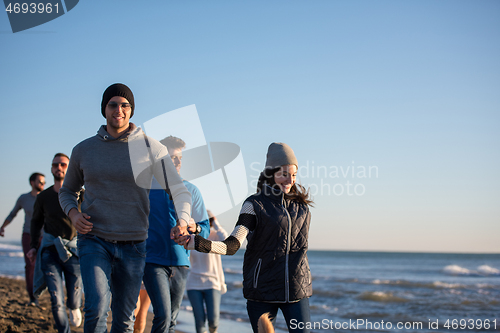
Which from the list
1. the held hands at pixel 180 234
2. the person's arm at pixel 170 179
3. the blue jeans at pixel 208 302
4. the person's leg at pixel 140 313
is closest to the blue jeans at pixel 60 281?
the person's leg at pixel 140 313

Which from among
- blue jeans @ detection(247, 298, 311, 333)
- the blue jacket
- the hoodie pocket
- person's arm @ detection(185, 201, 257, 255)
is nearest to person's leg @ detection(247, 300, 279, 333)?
blue jeans @ detection(247, 298, 311, 333)

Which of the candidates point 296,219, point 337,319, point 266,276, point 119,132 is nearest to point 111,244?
point 119,132

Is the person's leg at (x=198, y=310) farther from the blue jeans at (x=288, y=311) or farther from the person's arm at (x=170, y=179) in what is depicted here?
the person's arm at (x=170, y=179)

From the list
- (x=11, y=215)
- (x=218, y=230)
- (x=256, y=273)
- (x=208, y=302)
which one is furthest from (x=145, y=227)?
(x=11, y=215)

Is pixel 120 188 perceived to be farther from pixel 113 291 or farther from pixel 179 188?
pixel 113 291

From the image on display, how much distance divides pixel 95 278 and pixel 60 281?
8.30 feet

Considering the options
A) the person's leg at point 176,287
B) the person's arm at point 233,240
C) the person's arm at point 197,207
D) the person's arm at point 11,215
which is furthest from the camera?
the person's arm at point 11,215

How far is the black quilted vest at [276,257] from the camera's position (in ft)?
11.1

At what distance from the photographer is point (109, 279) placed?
10.2 feet

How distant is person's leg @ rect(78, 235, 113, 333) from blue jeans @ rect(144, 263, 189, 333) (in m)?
0.98

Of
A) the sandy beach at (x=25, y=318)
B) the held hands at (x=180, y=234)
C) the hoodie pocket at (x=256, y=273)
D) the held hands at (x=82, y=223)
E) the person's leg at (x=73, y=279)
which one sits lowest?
the sandy beach at (x=25, y=318)

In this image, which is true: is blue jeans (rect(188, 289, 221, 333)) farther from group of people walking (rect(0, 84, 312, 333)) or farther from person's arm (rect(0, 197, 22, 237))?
person's arm (rect(0, 197, 22, 237))

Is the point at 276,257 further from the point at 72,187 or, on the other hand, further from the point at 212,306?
the point at 212,306

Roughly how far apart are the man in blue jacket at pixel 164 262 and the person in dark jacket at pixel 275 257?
67 cm
